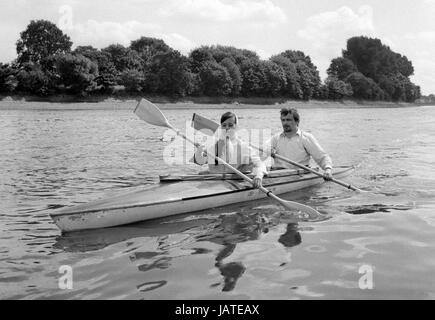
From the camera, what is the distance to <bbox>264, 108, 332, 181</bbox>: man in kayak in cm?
964

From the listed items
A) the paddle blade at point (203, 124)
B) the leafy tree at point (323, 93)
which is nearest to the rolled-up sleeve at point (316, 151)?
the paddle blade at point (203, 124)

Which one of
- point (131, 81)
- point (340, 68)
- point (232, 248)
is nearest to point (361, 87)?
point (340, 68)

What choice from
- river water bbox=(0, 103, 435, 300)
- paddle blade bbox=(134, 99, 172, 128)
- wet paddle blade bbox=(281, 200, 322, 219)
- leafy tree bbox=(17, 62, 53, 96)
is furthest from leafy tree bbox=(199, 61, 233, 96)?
wet paddle blade bbox=(281, 200, 322, 219)

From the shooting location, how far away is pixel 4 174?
11.8 metres

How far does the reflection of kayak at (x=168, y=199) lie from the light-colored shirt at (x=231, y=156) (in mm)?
351

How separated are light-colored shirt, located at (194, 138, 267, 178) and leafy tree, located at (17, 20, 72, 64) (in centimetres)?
6362

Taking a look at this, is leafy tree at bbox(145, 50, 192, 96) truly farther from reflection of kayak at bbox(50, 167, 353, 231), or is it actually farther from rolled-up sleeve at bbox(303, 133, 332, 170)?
reflection of kayak at bbox(50, 167, 353, 231)

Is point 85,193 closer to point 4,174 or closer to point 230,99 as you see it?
point 4,174

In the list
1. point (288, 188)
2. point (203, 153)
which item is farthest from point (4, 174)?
point (288, 188)

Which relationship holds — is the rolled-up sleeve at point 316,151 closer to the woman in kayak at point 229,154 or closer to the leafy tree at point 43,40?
the woman in kayak at point 229,154

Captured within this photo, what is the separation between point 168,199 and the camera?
289 inches

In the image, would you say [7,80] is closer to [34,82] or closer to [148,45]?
[34,82]

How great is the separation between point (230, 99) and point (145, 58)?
15.1 metres
